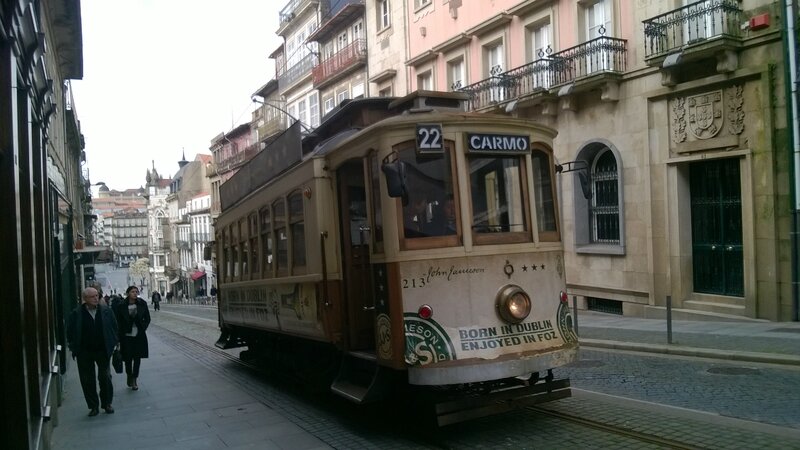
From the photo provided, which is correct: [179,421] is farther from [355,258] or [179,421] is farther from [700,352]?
[700,352]

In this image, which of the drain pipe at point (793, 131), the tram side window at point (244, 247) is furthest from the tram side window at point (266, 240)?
the drain pipe at point (793, 131)

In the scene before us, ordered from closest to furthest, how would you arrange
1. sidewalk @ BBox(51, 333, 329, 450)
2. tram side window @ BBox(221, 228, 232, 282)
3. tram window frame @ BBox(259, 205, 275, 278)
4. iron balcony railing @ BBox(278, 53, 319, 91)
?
sidewalk @ BBox(51, 333, 329, 450) < tram window frame @ BBox(259, 205, 275, 278) < tram side window @ BBox(221, 228, 232, 282) < iron balcony railing @ BBox(278, 53, 319, 91)

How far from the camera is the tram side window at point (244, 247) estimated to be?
460 inches

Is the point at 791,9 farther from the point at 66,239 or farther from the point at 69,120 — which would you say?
the point at 69,120

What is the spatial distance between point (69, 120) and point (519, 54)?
22.3 m

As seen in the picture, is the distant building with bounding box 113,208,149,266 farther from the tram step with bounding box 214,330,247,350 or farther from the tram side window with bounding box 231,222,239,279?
the tram side window with bounding box 231,222,239,279

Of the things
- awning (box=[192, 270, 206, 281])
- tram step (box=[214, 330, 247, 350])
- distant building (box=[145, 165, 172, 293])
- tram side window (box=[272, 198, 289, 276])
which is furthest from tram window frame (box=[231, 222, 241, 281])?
distant building (box=[145, 165, 172, 293])

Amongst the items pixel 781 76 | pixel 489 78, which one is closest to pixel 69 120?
pixel 489 78

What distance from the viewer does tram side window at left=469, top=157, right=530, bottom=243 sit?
6.73 metres

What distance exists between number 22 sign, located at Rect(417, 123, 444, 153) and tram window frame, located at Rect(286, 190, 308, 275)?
7.47ft

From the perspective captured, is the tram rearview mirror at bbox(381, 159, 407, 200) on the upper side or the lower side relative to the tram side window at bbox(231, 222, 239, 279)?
upper

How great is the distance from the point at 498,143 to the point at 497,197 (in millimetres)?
571

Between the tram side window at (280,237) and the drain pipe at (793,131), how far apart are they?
10786 mm

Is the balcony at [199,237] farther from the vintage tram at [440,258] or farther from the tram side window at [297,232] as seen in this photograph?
the vintage tram at [440,258]
